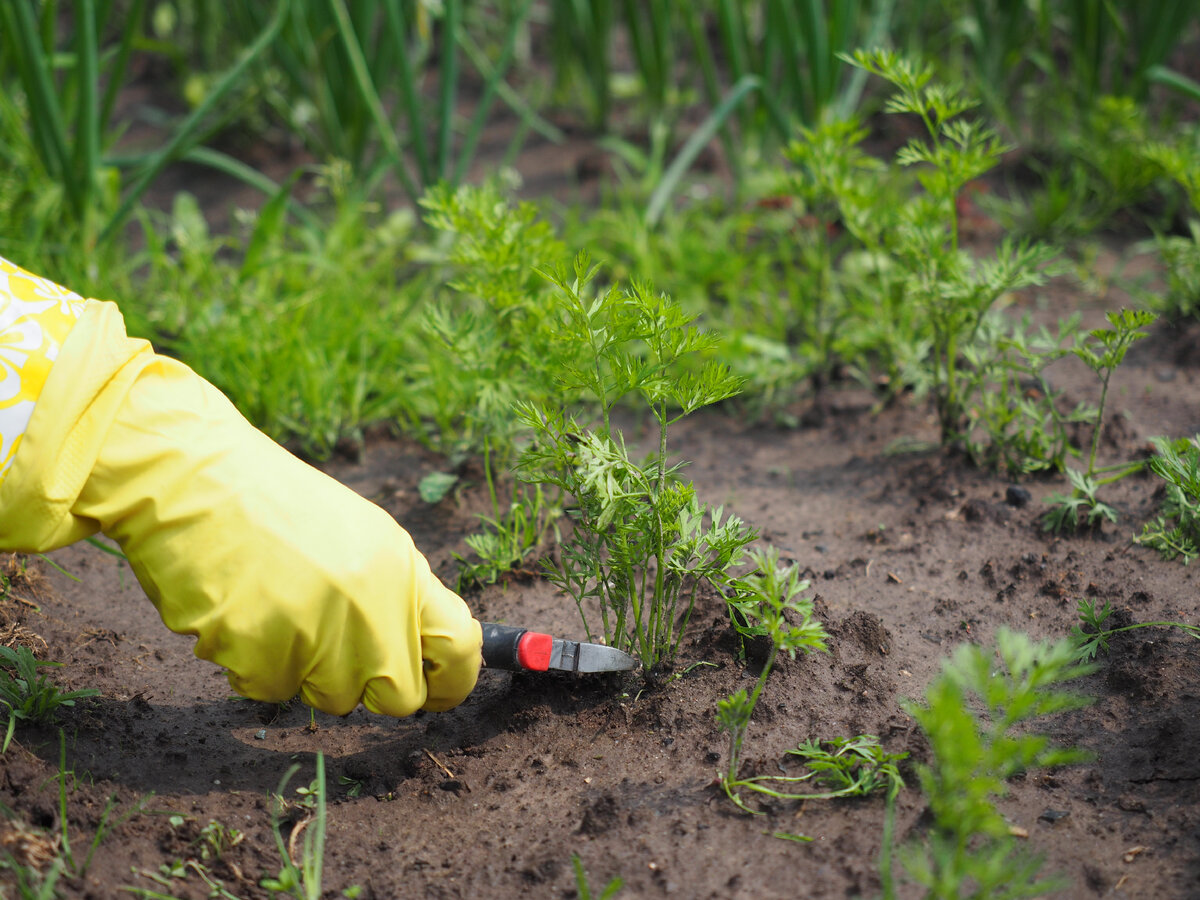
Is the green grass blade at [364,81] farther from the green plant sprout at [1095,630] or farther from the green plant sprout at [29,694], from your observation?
the green plant sprout at [1095,630]

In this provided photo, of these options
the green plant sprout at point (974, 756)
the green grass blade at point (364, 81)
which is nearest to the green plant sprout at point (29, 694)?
the green plant sprout at point (974, 756)

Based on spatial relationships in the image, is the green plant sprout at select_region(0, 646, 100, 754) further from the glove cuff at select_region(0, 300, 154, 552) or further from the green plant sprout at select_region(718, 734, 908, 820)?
the green plant sprout at select_region(718, 734, 908, 820)

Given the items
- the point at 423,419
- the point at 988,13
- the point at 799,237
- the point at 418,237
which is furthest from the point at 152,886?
the point at 988,13

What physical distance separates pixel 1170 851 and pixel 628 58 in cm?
412

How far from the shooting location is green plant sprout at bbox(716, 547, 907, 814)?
1347mm

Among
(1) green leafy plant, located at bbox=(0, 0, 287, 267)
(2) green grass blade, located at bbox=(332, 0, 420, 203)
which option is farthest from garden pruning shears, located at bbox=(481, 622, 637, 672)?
(1) green leafy plant, located at bbox=(0, 0, 287, 267)

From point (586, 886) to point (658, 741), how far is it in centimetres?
28

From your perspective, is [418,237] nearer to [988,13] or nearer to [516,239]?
[516,239]

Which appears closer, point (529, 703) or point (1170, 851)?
point (1170, 851)

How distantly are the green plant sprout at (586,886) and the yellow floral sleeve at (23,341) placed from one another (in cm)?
81

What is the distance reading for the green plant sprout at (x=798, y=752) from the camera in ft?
4.42

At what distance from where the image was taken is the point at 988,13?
3773 mm

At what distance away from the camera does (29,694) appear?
1513mm

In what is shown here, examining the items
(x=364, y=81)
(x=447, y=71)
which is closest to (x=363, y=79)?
(x=364, y=81)
